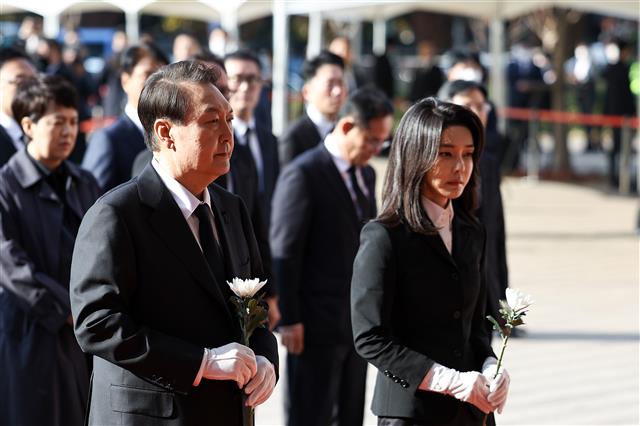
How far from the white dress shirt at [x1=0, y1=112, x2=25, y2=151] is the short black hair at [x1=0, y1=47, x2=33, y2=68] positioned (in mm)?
949

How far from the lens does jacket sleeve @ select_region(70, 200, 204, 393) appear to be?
3234 mm

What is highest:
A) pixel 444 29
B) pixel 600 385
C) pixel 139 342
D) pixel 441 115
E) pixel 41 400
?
pixel 444 29

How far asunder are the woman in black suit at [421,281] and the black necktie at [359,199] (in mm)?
1812

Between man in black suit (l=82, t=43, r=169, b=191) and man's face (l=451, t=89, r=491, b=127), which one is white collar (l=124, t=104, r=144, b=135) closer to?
man in black suit (l=82, t=43, r=169, b=191)

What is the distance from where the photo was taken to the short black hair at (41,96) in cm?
534

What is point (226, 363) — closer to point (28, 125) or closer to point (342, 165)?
point (28, 125)

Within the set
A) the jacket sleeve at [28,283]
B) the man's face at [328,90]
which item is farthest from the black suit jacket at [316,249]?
the man's face at [328,90]

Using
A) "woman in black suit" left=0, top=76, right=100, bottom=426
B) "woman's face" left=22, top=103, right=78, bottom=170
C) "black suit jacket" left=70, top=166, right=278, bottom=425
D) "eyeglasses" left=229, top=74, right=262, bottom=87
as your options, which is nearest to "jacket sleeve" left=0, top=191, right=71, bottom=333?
"woman in black suit" left=0, top=76, right=100, bottom=426

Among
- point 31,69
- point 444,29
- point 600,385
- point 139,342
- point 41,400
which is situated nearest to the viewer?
point 139,342

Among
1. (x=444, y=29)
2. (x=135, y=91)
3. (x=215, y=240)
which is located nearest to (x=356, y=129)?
(x=135, y=91)

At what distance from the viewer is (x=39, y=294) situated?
4.93m

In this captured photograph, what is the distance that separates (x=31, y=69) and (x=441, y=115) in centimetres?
392

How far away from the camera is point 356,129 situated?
225 inches

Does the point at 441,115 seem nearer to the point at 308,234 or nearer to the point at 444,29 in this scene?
the point at 308,234
